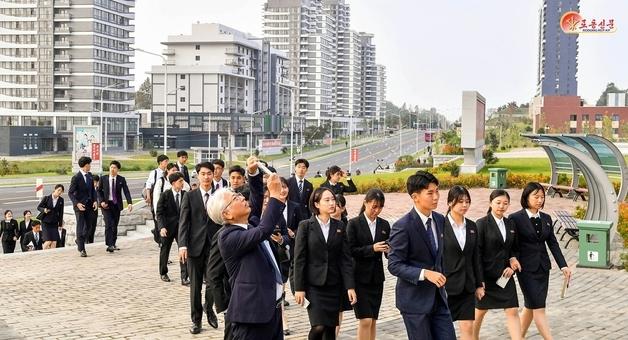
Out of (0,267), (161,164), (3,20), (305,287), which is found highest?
(3,20)

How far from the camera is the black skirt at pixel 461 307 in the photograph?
22.1 ft

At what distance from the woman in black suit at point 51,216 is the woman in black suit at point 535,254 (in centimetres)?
1203

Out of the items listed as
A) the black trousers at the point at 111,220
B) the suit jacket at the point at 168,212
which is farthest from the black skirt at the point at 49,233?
the suit jacket at the point at 168,212

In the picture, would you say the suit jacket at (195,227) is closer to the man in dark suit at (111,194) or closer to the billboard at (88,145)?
the man in dark suit at (111,194)

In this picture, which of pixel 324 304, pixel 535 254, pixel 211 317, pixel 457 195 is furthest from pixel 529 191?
pixel 211 317

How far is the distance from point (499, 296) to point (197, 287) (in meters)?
3.45

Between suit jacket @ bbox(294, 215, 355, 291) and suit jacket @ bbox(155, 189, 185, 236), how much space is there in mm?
4463

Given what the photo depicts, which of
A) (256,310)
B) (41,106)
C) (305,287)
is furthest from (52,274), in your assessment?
(41,106)

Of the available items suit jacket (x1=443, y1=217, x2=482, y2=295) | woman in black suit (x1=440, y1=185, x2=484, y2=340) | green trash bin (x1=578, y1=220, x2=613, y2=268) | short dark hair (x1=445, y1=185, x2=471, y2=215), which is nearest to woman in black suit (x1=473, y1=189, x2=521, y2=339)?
woman in black suit (x1=440, y1=185, x2=484, y2=340)

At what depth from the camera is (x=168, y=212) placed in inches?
434

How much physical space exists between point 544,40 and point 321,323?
16113 centimetres

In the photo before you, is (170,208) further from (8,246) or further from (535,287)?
(8,246)

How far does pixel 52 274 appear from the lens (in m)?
12.7

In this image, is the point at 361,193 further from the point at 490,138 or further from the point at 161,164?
the point at 490,138
